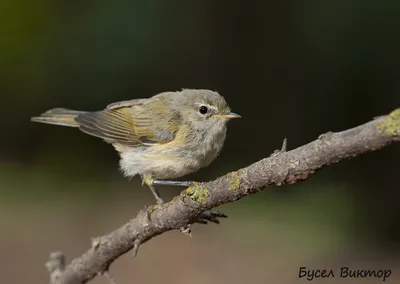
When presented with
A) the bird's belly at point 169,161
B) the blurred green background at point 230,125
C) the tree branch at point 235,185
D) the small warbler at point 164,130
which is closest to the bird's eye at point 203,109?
the small warbler at point 164,130

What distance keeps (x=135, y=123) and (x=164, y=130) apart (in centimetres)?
33

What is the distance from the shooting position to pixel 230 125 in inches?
354

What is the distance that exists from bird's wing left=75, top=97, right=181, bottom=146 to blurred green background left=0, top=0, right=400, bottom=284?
278 cm

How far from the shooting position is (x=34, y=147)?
9.55 metres

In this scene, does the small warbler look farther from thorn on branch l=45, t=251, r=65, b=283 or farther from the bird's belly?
thorn on branch l=45, t=251, r=65, b=283

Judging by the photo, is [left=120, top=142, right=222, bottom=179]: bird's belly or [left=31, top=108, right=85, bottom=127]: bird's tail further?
[left=31, top=108, right=85, bottom=127]: bird's tail

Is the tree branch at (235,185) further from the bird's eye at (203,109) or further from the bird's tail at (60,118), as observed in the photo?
the bird's tail at (60,118)

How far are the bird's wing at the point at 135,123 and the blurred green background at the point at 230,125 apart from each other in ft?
9.11

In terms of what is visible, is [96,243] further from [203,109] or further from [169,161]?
[203,109]

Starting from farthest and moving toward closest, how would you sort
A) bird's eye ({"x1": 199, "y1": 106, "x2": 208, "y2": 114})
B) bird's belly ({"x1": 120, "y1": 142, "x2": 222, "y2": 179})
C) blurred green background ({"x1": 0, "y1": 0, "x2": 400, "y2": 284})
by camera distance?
blurred green background ({"x1": 0, "y1": 0, "x2": 400, "y2": 284}) → bird's eye ({"x1": 199, "y1": 106, "x2": 208, "y2": 114}) → bird's belly ({"x1": 120, "y1": 142, "x2": 222, "y2": 179})

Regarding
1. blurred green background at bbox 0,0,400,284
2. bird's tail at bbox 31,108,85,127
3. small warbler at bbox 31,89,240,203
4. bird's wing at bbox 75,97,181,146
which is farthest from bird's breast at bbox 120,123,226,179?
blurred green background at bbox 0,0,400,284

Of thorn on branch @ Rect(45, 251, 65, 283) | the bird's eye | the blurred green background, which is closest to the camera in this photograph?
thorn on branch @ Rect(45, 251, 65, 283)

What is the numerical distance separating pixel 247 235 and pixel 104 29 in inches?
131

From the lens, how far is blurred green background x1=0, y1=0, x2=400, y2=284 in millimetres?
7114
